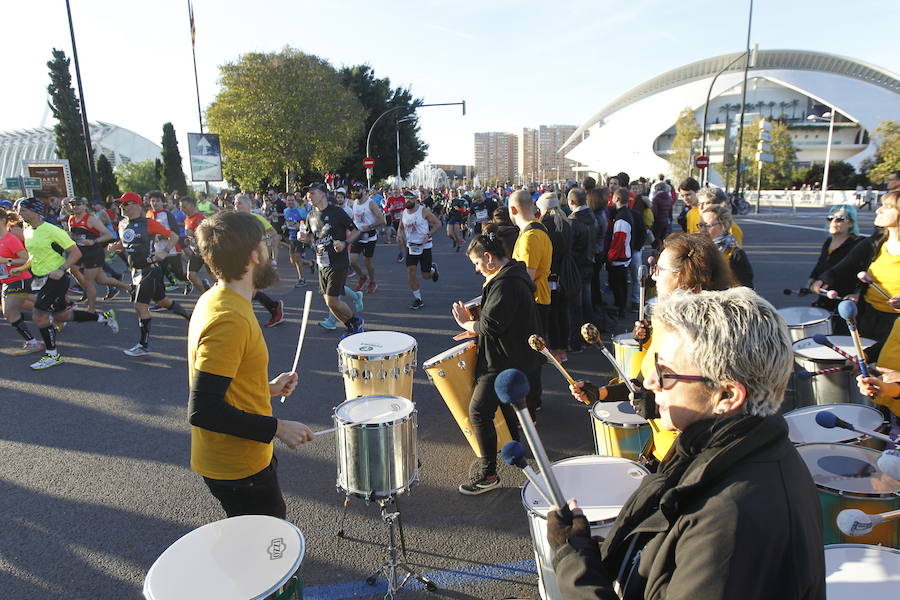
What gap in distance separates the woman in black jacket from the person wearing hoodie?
2078 mm

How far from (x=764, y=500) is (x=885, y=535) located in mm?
1603

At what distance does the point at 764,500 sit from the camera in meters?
1.06

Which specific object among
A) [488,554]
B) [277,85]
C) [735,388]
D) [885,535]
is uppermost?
[277,85]

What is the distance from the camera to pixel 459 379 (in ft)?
12.6

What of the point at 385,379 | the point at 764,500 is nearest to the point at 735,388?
the point at 764,500

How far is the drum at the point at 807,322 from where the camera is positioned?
453 centimetres

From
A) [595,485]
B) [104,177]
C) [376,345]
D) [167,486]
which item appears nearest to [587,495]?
[595,485]

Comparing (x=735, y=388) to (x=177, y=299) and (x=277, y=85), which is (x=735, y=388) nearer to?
(x=177, y=299)

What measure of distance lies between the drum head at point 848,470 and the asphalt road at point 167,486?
4.94 ft

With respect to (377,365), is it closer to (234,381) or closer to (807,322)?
(234,381)

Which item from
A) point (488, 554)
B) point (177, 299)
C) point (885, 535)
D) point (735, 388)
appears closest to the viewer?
point (735, 388)

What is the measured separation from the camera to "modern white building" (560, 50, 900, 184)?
222 feet

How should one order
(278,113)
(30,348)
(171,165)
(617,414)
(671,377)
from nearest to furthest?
(671,377), (617,414), (30,348), (278,113), (171,165)

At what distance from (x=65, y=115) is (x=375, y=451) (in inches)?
1378
